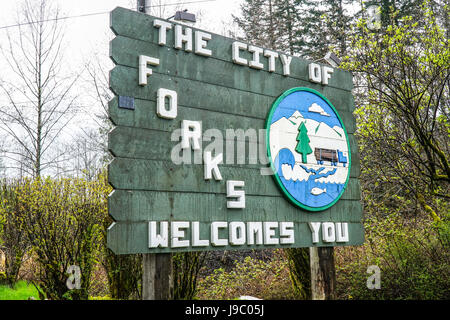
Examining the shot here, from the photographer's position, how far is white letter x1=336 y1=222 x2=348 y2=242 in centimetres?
493

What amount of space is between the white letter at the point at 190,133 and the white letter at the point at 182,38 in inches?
28.0

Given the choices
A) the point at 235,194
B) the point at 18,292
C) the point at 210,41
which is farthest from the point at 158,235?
the point at 18,292

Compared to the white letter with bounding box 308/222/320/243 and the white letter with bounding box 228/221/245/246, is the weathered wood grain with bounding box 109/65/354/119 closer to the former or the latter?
the white letter with bounding box 228/221/245/246

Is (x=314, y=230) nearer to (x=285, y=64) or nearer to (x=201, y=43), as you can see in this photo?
(x=285, y=64)

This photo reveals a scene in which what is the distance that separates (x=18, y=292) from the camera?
849cm

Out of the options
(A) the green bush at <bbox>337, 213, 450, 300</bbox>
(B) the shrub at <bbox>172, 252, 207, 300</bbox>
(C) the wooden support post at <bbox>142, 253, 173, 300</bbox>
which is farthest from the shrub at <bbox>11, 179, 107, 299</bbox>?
Result: (A) the green bush at <bbox>337, 213, 450, 300</bbox>

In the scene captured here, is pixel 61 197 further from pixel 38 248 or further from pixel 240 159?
pixel 240 159

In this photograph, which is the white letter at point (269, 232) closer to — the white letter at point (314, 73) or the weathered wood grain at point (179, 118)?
the weathered wood grain at point (179, 118)

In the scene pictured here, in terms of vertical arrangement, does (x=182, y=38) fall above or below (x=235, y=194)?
above

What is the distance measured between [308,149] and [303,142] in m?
0.10

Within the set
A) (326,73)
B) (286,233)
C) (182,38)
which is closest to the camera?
(182,38)

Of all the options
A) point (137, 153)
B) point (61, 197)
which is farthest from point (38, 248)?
point (137, 153)

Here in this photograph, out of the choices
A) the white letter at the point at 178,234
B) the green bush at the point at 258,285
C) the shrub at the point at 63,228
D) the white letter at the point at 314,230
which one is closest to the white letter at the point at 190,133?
the white letter at the point at 178,234

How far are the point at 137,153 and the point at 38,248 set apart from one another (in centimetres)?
349
